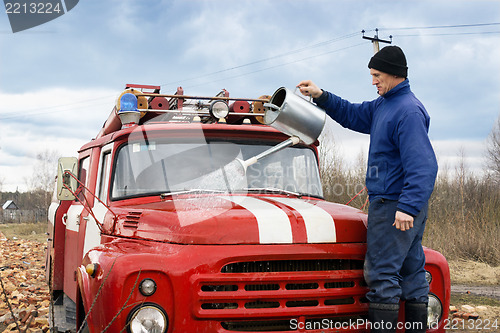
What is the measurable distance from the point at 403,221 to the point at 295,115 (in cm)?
113

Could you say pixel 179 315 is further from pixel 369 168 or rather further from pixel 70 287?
pixel 70 287

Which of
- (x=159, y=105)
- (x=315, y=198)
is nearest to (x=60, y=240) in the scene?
(x=159, y=105)

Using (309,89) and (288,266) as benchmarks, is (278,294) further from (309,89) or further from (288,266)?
(309,89)

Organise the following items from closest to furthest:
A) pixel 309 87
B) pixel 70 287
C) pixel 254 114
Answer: pixel 309 87
pixel 254 114
pixel 70 287

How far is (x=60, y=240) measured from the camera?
5805 mm

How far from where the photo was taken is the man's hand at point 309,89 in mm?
3783

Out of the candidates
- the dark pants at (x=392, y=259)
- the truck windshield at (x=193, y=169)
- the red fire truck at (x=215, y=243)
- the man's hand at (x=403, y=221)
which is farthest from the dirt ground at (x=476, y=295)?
the man's hand at (x=403, y=221)

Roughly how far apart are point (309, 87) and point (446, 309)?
1.79 m

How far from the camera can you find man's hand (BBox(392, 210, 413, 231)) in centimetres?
291

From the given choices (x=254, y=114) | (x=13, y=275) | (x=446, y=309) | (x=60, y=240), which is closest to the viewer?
(x=446, y=309)

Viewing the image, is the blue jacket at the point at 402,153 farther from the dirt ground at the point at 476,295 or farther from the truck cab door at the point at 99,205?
the dirt ground at the point at 476,295

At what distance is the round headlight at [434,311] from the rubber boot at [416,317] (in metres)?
0.16

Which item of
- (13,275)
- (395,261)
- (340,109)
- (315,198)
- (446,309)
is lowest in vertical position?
(13,275)

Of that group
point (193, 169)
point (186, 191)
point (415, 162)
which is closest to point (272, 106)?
point (193, 169)
